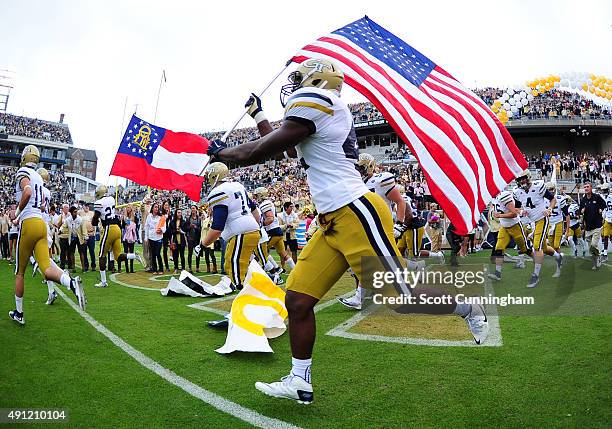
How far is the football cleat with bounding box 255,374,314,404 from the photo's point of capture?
10.8 feet

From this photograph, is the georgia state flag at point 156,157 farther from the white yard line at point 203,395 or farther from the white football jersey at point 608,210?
the white football jersey at point 608,210

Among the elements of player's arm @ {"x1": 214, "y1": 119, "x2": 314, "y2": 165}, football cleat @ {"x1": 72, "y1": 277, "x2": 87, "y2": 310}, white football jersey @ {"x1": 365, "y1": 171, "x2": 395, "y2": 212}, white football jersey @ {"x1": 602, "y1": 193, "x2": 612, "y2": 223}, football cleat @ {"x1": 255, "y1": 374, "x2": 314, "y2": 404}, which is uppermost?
player's arm @ {"x1": 214, "y1": 119, "x2": 314, "y2": 165}

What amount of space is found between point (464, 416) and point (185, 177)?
9.41m

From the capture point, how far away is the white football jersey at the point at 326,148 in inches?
121

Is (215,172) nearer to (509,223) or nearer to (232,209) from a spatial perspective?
(232,209)

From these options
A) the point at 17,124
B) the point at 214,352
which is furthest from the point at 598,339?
the point at 17,124

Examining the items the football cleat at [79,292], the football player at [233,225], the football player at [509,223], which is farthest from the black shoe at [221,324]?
the football player at [509,223]

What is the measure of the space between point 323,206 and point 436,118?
218 centimetres

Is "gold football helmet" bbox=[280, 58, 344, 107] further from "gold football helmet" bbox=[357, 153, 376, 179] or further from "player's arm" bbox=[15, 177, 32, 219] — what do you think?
"player's arm" bbox=[15, 177, 32, 219]

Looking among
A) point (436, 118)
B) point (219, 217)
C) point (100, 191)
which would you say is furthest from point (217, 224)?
point (100, 191)

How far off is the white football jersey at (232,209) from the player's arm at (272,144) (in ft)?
9.54

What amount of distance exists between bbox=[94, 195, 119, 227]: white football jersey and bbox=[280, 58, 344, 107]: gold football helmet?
27.3ft

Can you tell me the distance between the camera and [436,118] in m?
4.77

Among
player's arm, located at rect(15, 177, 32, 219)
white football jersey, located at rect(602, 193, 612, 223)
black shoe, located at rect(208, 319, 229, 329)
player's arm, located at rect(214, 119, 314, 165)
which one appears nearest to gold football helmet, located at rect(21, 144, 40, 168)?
player's arm, located at rect(15, 177, 32, 219)
